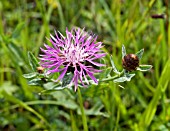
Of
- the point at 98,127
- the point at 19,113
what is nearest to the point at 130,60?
the point at 98,127

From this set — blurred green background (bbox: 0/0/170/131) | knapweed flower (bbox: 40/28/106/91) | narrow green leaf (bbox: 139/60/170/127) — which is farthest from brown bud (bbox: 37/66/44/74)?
narrow green leaf (bbox: 139/60/170/127)

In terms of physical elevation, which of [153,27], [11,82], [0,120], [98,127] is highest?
[153,27]

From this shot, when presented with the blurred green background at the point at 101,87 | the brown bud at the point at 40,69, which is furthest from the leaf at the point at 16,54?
the brown bud at the point at 40,69

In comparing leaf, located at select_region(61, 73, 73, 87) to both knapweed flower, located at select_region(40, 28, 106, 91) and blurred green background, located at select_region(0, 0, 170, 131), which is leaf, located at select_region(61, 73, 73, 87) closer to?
knapweed flower, located at select_region(40, 28, 106, 91)

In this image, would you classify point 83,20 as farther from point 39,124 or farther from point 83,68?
point 83,68

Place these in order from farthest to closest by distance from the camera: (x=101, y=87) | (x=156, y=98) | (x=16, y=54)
Answer: (x=16, y=54), (x=156, y=98), (x=101, y=87)

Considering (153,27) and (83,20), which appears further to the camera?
(83,20)

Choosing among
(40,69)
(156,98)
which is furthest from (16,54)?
(156,98)

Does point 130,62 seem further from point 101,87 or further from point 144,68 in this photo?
point 101,87

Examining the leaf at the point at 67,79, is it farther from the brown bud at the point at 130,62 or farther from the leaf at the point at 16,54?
the leaf at the point at 16,54
